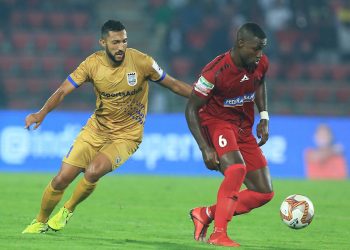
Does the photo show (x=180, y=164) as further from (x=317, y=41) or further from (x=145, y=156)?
(x=317, y=41)

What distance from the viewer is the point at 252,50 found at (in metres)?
8.21

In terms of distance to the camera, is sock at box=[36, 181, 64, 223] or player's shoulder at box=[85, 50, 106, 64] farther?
player's shoulder at box=[85, 50, 106, 64]

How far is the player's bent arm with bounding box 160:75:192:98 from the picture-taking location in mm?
9257

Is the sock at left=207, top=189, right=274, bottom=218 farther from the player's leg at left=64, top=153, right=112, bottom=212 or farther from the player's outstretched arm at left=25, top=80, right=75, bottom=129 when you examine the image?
the player's outstretched arm at left=25, top=80, right=75, bottom=129

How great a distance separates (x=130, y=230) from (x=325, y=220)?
2803 millimetres

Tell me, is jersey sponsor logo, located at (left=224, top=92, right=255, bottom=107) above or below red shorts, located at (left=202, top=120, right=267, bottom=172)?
above

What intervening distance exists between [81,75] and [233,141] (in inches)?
67.6

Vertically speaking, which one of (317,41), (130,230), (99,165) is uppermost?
(317,41)

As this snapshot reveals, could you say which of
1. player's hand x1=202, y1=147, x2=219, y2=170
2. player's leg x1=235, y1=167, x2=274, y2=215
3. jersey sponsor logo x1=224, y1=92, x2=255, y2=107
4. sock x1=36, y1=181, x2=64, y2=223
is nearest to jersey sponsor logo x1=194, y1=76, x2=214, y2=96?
jersey sponsor logo x1=224, y1=92, x2=255, y2=107

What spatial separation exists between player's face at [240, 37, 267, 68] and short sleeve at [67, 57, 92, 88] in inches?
66.7

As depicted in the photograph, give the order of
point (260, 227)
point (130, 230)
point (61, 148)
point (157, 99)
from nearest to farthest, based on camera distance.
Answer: point (130, 230) < point (260, 227) < point (61, 148) < point (157, 99)

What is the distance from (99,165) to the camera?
29.1 ft

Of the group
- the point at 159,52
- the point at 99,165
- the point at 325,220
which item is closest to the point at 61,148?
the point at 159,52

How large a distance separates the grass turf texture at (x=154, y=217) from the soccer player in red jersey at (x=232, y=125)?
34 cm
